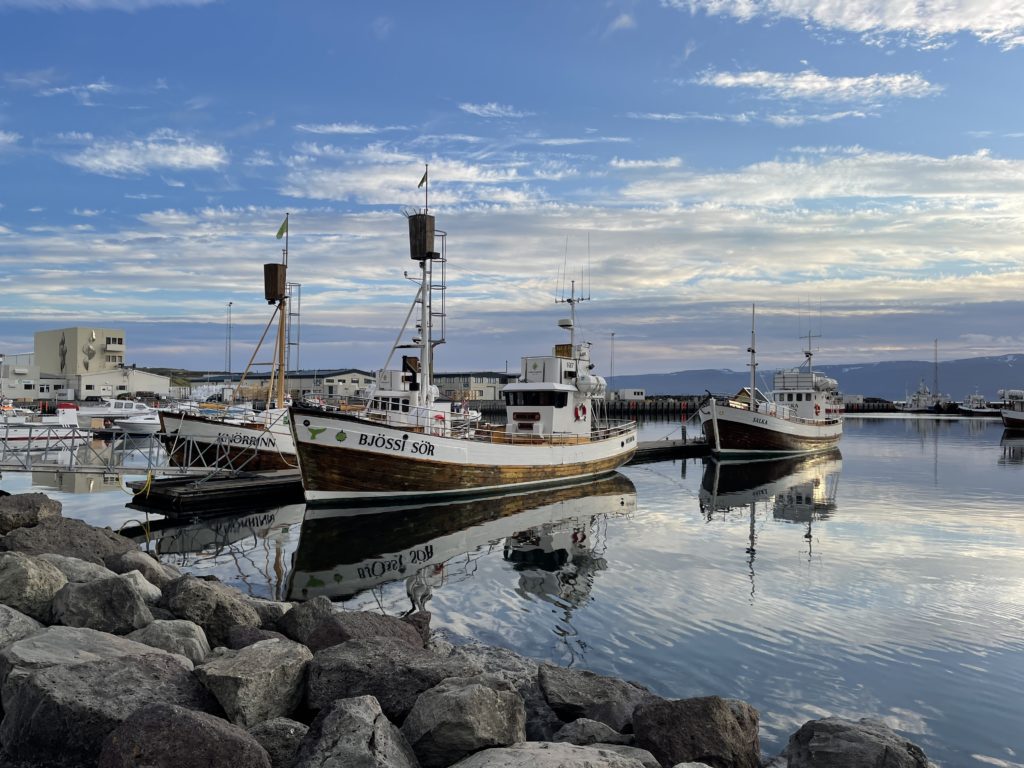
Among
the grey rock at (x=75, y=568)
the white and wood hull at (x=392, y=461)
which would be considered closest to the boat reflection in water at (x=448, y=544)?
the white and wood hull at (x=392, y=461)

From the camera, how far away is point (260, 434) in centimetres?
2914

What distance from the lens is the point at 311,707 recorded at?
6.39 metres

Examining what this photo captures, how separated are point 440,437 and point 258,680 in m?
18.2

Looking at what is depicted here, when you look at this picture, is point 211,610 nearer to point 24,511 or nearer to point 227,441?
point 24,511

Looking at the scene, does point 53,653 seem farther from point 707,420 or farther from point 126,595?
point 707,420

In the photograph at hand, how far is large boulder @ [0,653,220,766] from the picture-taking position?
5.46 meters

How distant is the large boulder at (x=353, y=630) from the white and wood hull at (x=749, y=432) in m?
39.0

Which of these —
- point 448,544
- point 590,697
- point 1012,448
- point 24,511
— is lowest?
point 1012,448

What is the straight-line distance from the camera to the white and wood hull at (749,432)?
1778 inches

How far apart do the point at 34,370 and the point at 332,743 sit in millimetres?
105443

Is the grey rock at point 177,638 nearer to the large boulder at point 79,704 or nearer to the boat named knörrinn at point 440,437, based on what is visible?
the large boulder at point 79,704

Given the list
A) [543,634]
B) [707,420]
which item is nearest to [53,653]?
[543,634]

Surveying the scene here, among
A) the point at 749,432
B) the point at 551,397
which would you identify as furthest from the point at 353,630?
the point at 749,432

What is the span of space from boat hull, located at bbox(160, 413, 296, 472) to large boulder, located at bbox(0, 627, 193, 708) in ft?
70.8
